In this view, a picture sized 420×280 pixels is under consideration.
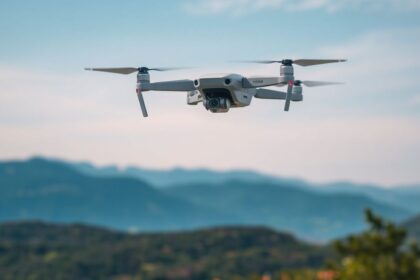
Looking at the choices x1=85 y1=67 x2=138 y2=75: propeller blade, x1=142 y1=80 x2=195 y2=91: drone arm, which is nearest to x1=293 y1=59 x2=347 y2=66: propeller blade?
x1=142 y1=80 x2=195 y2=91: drone arm

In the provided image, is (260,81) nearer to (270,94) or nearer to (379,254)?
(270,94)

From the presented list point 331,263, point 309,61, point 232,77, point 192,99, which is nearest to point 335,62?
point 309,61

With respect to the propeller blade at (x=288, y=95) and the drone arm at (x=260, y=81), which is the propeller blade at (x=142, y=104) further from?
the propeller blade at (x=288, y=95)

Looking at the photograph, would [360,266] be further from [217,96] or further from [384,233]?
[217,96]

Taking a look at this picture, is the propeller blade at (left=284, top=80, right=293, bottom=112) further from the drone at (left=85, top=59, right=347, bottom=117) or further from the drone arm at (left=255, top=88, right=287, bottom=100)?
the drone arm at (left=255, top=88, right=287, bottom=100)

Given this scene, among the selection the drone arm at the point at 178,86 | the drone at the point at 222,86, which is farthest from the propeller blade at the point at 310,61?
the drone arm at the point at 178,86
